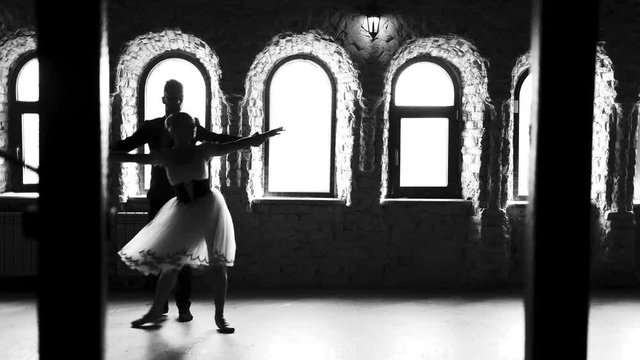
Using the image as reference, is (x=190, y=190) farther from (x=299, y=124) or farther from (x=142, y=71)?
(x=142, y=71)

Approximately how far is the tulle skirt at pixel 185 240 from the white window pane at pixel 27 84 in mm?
3068

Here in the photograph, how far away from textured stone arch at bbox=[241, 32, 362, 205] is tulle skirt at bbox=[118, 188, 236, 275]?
189cm

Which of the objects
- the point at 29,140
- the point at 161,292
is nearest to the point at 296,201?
Answer: the point at 161,292

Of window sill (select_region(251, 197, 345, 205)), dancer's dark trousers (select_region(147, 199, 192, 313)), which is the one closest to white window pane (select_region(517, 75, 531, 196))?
window sill (select_region(251, 197, 345, 205))

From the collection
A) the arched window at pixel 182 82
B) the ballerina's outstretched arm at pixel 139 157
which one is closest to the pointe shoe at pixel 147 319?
the ballerina's outstretched arm at pixel 139 157

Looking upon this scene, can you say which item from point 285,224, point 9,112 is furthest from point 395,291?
point 9,112

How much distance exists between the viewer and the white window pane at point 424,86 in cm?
628

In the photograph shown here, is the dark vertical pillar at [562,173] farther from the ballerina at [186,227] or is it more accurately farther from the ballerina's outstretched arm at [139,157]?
the ballerina's outstretched arm at [139,157]

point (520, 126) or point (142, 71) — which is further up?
point (142, 71)

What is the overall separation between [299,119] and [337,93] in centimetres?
48

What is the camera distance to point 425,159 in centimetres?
633

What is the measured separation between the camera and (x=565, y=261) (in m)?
1.37

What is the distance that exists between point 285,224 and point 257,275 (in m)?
0.58

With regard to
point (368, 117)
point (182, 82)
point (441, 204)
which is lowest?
point (441, 204)
